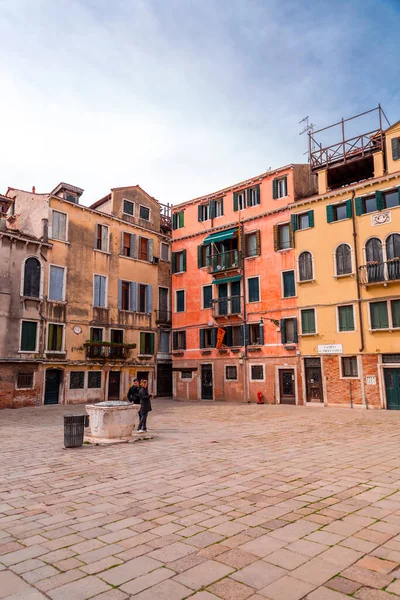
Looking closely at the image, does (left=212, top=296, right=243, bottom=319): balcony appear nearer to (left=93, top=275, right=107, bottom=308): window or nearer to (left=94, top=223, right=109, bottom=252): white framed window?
(left=93, top=275, right=107, bottom=308): window

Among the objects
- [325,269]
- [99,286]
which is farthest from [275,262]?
[99,286]

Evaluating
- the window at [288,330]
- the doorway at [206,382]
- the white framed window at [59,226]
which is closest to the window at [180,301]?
the doorway at [206,382]

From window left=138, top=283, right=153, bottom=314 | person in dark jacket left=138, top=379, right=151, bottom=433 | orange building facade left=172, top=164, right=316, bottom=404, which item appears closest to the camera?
person in dark jacket left=138, top=379, right=151, bottom=433

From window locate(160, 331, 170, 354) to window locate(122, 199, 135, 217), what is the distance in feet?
29.8

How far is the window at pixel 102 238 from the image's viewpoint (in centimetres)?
3062

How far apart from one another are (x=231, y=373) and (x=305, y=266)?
838 cm

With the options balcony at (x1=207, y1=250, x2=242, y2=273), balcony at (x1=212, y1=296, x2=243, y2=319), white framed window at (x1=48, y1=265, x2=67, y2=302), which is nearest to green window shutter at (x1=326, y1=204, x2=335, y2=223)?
balcony at (x1=207, y1=250, x2=242, y2=273)

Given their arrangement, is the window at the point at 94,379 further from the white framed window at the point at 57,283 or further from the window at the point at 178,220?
the window at the point at 178,220

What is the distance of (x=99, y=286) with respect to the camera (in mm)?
30281

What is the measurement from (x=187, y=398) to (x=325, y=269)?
13.0 meters

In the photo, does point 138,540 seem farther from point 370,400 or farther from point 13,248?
point 13,248

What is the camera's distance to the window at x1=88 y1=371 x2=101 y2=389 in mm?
28906

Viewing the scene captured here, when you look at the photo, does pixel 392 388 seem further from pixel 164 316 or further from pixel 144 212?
pixel 144 212

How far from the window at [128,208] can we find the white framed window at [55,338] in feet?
32.7
